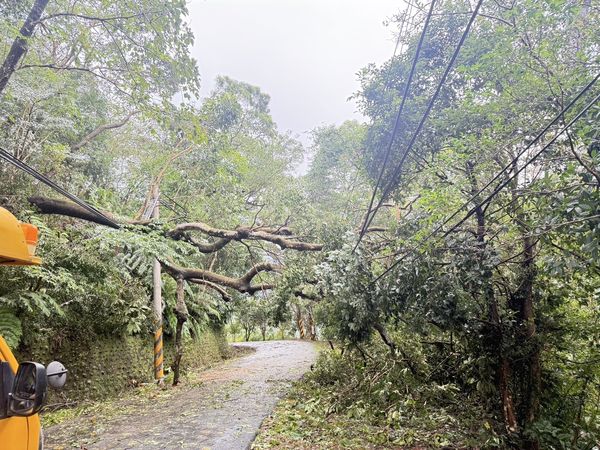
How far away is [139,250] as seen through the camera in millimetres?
7453

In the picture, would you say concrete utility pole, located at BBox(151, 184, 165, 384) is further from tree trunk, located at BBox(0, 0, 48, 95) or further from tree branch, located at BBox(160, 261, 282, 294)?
tree trunk, located at BBox(0, 0, 48, 95)

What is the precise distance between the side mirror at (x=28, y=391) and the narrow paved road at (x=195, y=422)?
11.3 feet

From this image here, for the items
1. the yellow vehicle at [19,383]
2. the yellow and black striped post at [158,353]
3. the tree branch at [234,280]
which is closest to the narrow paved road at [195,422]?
the yellow and black striped post at [158,353]

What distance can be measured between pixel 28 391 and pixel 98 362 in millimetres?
7557

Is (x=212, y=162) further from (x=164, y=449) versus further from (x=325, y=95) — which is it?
(x=164, y=449)

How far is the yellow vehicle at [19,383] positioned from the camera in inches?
72.4

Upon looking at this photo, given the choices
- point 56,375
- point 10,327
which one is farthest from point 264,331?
point 56,375

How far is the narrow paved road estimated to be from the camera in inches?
196

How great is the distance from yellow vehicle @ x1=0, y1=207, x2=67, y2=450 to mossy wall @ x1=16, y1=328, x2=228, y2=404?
19.2ft

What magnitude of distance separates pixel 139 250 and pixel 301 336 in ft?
77.4

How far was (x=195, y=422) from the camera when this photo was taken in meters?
5.94

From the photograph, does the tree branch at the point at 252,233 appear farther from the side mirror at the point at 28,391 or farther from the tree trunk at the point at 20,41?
the side mirror at the point at 28,391

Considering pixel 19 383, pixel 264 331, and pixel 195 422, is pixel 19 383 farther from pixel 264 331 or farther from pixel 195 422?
pixel 264 331

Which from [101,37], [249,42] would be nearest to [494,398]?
[101,37]
